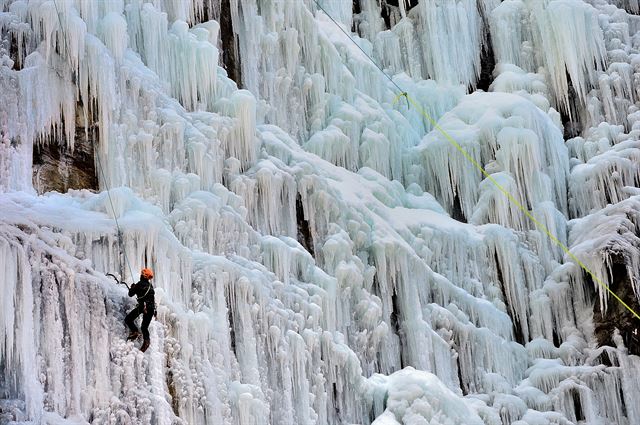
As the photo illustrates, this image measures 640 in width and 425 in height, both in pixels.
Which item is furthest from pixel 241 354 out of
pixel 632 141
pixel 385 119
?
pixel 632 141

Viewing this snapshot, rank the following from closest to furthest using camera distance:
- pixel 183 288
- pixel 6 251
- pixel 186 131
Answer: pixel 6 251, pixel 183 288, pixel 186 131

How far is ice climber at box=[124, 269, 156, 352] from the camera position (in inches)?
489

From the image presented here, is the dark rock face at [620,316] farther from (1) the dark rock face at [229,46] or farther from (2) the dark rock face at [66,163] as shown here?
(2) the dark rock face at [66,163]

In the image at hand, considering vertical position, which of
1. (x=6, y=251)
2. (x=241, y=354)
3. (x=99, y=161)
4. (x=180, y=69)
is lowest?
(x=241, y=354)

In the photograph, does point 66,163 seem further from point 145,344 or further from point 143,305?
point 145,344

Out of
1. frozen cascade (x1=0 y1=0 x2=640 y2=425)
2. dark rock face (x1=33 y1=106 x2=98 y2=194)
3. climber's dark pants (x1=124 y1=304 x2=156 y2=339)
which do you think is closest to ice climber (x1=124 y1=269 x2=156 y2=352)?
climber's dark pants (x1=124 y1=304 x2=156 y2=339)

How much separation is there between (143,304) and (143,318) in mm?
175

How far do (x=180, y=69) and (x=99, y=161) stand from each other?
2074 millimetres

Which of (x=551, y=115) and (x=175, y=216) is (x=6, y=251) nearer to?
(x=175, y=216)

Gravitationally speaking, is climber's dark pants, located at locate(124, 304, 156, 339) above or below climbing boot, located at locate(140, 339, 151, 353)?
above

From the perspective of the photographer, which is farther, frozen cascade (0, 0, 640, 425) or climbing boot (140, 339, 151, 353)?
frozen cascade (0, 0, 640, 425)

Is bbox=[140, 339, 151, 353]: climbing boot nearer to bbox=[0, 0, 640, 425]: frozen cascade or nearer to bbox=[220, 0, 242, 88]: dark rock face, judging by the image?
bbox=[0, 0, 640, 425]: frozen cascade

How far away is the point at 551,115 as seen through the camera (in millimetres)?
19141

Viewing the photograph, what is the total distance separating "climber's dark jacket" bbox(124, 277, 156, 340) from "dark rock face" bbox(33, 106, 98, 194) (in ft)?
6.42
